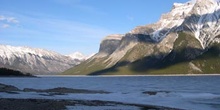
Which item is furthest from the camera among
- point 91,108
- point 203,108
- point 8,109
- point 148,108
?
point 203,108

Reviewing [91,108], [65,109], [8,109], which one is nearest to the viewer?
[8,109]

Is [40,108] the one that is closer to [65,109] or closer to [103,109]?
[65,109]

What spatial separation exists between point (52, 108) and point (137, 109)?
14675 millimetres

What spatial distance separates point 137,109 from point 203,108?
14989mm

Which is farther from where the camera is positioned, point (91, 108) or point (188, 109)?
point (188, 109)

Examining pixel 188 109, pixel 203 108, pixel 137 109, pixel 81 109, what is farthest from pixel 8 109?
pixel 203 108

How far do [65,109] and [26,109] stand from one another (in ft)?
19.6

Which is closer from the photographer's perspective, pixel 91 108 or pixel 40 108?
pixel 40 108

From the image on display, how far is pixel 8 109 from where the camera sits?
51875mm

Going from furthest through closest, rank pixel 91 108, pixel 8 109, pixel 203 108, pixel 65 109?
pixel 203 108
pixel 91 108
pixel 65 109
pixel 8 109

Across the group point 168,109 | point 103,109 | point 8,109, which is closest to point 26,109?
point 8,109

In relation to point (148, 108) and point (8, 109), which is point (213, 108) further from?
point (8, 109)

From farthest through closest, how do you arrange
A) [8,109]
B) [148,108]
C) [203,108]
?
1. [203,108]
2. [148,108]
3. [8,109]

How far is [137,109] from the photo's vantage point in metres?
63.7
